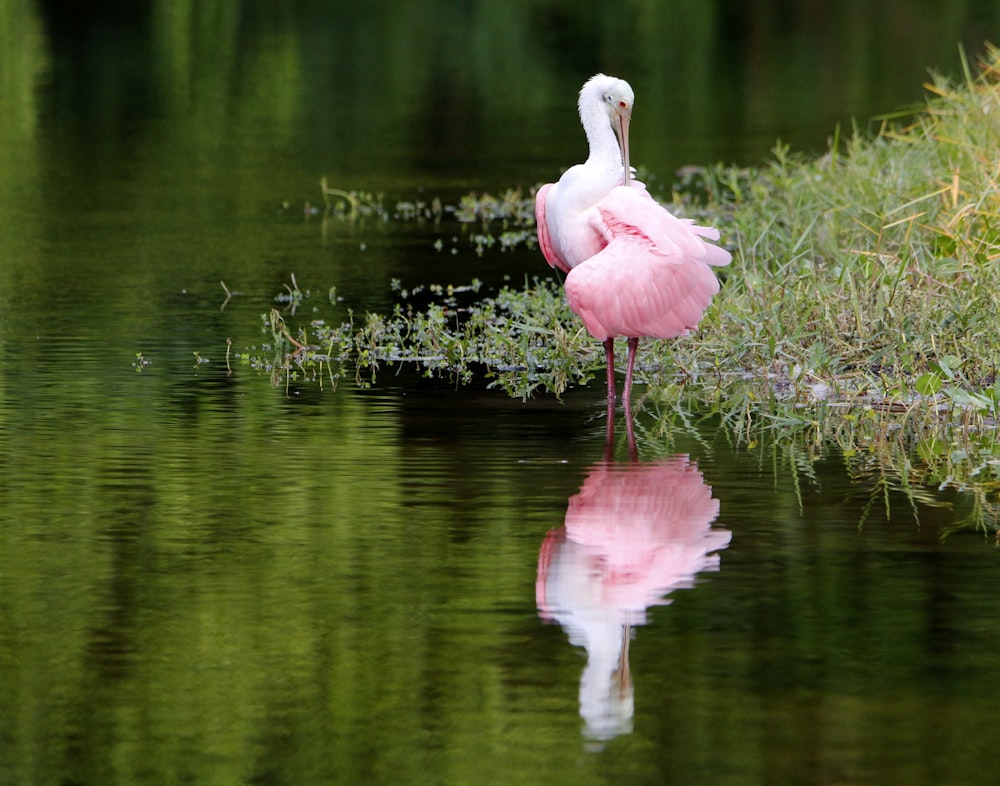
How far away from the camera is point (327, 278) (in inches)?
596

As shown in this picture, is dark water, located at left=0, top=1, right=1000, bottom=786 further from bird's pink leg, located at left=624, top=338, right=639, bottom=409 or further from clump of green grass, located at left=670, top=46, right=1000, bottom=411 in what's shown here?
clump of green grass, located at left=670, top=46, right=1000, bottom=411

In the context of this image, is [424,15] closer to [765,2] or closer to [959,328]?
[765,2]

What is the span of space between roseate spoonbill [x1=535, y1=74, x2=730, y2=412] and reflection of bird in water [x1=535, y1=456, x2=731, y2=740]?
1.24m

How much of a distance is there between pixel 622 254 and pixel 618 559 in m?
3.19

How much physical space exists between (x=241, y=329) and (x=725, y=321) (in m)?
2.91

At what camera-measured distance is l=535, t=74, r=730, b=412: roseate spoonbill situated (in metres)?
10.1

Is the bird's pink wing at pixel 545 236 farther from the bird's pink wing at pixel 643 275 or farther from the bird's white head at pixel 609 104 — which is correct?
the bird's pink wing at pixel 643 275

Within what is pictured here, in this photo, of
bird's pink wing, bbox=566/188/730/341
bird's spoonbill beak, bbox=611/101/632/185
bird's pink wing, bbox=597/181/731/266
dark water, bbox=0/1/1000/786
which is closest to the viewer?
dark water, bbox=0/1/1000/786

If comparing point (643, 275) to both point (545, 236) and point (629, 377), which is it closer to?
point (629, 377)

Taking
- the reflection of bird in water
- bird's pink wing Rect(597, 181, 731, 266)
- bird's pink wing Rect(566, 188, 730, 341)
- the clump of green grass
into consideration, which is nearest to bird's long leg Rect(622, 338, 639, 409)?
bird's pink wing Rect(566, 188, 730, 341)

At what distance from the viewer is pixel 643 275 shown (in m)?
10.2

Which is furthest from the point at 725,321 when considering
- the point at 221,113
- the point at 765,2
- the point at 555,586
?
the point at 765,2

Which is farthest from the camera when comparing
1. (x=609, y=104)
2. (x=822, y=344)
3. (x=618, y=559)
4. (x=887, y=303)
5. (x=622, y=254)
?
(x=887, y=303)

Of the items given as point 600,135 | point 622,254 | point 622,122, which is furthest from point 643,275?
point 622,122
